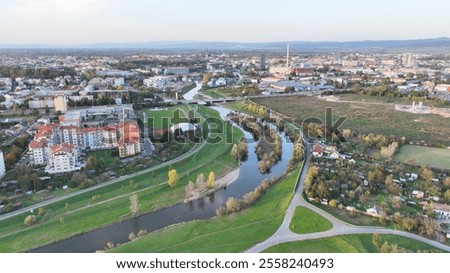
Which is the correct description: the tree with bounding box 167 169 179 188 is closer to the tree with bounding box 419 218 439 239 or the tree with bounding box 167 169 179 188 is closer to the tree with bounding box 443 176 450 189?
the tree with bounding box 419 218 439 239

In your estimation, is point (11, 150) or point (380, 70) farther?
point (380, 70)

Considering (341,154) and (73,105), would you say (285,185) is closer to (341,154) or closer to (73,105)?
(341,154)

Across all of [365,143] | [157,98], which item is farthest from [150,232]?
[157,98]

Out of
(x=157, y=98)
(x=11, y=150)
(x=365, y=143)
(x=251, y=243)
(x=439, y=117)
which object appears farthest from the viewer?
(x=157, y=98)

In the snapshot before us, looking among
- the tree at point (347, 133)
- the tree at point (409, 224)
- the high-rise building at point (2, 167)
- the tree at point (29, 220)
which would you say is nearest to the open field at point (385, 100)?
the tree at point (347, 133)

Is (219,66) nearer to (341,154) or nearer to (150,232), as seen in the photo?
(341,154)

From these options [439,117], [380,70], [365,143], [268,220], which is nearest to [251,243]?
[268,220]

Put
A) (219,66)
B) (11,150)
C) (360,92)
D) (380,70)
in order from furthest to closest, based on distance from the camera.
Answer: (219,66) < (380,70) < (360,92) < (11,150)
